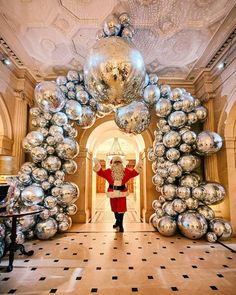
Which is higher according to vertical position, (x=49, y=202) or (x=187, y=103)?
(x=187, y=103)

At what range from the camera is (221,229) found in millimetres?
4434

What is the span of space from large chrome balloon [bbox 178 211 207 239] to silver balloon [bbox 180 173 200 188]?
650 mm

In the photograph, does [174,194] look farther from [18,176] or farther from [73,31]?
[73,31]

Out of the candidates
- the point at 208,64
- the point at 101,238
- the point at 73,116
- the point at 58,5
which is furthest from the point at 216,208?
the point at 58,5

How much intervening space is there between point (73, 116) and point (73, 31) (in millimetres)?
1806

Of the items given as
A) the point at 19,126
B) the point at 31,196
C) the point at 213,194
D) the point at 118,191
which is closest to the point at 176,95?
the point at 213,194

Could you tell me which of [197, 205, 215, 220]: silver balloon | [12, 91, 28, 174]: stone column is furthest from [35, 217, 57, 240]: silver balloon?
[197, 205, 215, 220]: silver balloon

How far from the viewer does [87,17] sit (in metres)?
3.84

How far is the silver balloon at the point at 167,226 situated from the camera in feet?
15.6

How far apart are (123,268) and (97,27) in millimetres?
4617

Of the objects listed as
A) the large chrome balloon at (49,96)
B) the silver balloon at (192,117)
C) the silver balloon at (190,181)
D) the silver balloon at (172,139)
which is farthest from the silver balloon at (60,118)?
the silver balloon at (190,181)

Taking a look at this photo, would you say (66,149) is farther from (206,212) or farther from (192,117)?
(206,212)

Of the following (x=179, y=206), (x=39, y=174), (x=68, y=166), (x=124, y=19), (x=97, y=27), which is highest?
(x=97, y=27)

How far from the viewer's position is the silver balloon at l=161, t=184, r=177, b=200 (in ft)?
15.9
